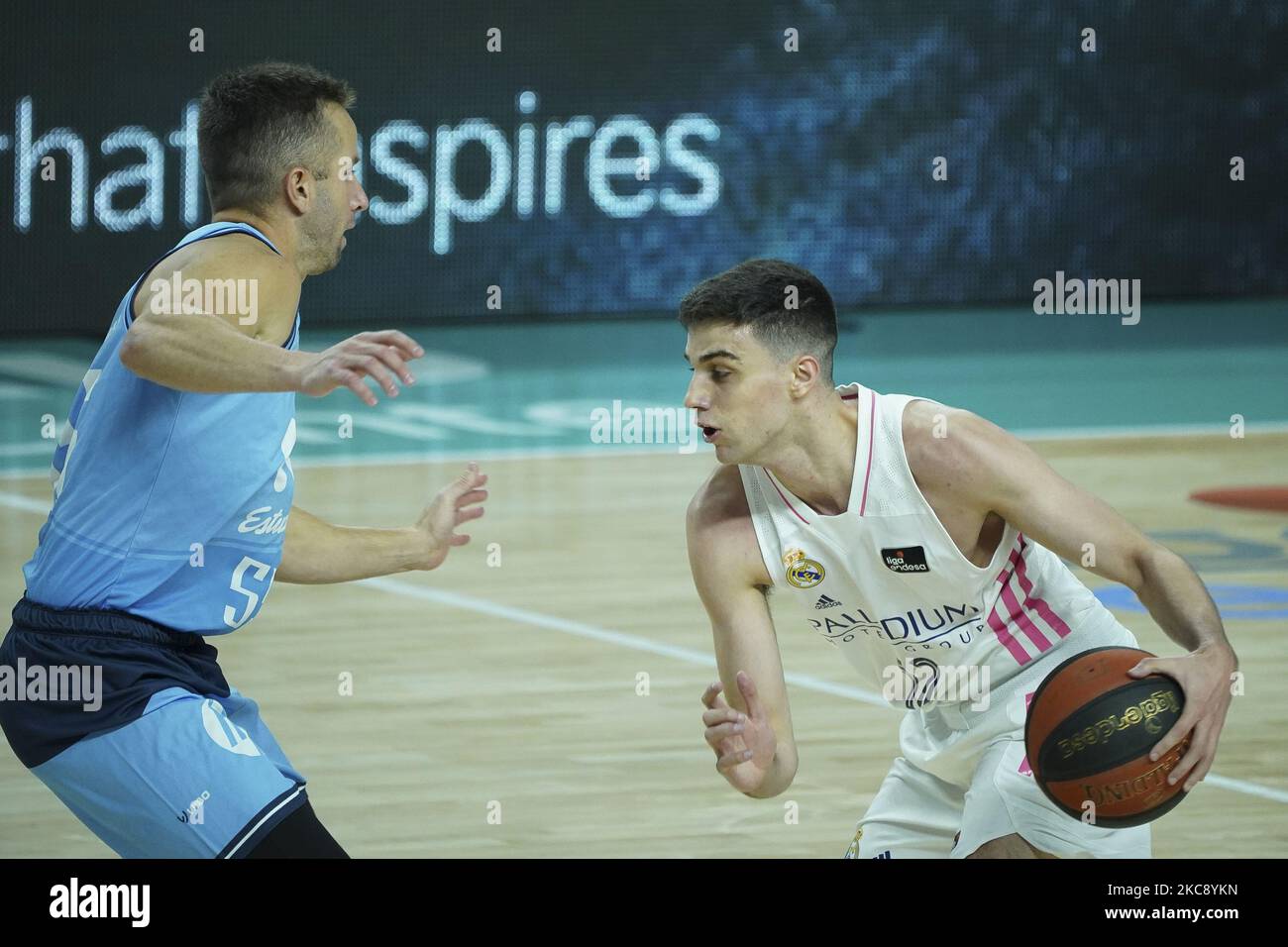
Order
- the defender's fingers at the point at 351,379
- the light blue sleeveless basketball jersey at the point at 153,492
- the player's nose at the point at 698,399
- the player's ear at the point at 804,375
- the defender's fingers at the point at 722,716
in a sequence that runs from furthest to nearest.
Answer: the player's ear at the point at 804,375, the player's nose at the point at 698,399, the defender's fingers at the point at 722,716, the light blue sleeveless basketball jersey at the point at 153,492, the defender's fingers at the point at 351,379

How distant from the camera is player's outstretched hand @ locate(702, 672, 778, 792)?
3.44m

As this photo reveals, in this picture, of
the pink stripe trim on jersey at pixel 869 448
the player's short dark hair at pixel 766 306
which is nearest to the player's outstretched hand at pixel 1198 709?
the pink stripe trim on jersey at pixel 869 448

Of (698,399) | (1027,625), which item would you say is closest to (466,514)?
(698,399)

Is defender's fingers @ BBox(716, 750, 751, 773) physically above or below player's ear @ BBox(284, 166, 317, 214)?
below

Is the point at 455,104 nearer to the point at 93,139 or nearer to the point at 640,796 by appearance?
the point at 93,139

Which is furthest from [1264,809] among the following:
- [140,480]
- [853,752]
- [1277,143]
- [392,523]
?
[1277,143]

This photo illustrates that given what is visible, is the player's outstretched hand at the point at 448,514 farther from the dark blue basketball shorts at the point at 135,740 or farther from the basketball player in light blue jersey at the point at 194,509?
the dark blue basketball shorts at the point at 135,740

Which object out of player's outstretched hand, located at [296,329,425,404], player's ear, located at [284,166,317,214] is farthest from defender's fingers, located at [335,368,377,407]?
player's ear, located at [284,166,317,214]

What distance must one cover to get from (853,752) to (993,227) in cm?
1051

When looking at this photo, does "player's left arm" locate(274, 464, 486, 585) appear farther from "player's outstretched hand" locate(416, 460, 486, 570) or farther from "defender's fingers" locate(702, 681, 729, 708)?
"defender's fingers" locate(702, 681, 729, 708)

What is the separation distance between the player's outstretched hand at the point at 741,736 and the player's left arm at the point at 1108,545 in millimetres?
613

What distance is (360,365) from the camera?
2959mm

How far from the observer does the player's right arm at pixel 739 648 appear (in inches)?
138
